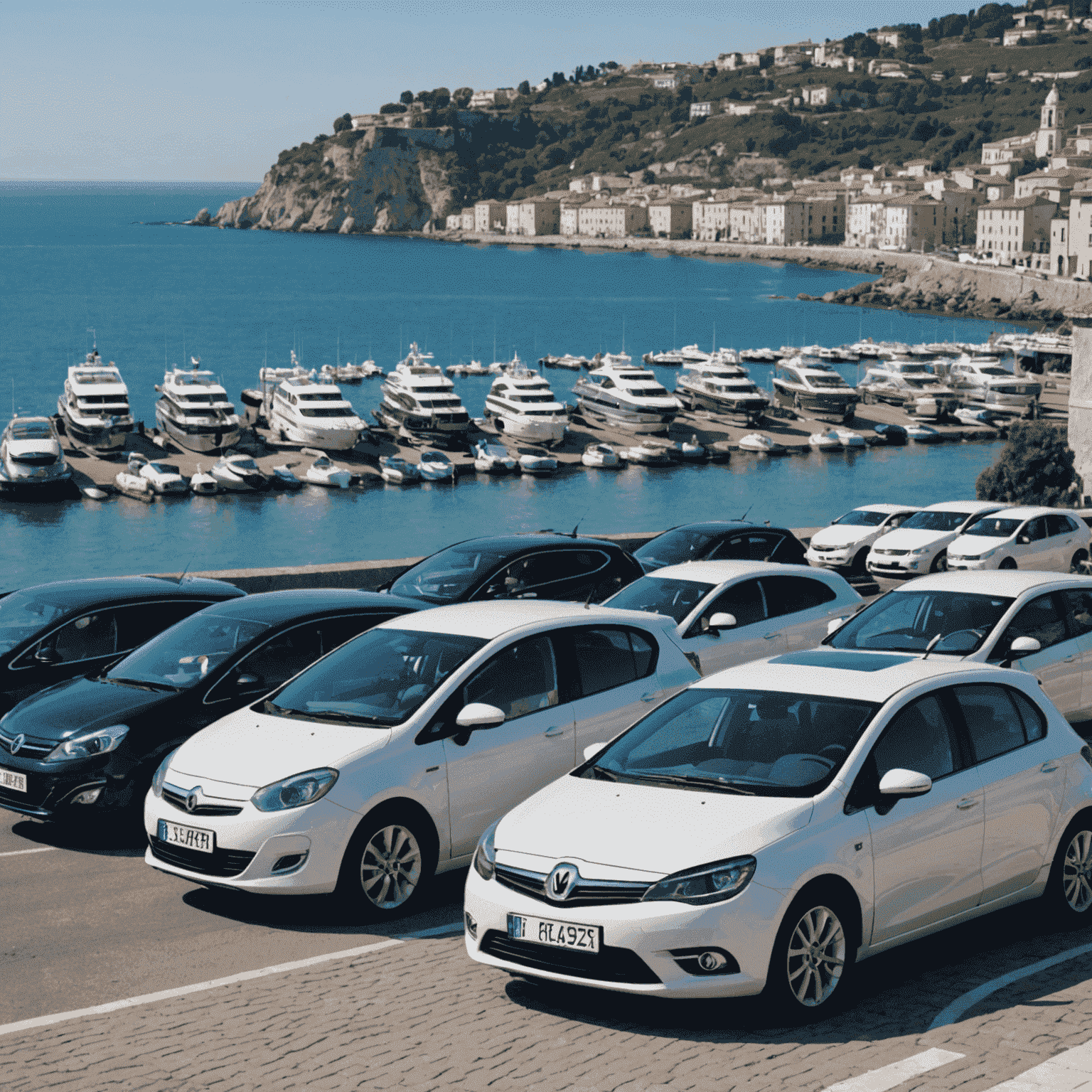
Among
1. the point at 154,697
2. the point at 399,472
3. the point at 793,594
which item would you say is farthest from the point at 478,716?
the point at 399,472

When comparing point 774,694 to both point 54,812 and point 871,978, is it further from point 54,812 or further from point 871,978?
point 54,812

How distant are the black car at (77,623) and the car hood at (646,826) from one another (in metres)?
4.93

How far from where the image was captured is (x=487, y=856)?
5812 millimetres

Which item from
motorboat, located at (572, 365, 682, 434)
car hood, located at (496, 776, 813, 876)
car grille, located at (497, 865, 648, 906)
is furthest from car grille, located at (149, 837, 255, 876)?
motorboat, located at (572, 365, 682, 434)

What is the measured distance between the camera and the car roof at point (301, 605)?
9031 millimetres

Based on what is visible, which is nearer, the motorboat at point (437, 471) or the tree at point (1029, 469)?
the tree at point (1029, 469)

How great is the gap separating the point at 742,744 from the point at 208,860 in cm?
255

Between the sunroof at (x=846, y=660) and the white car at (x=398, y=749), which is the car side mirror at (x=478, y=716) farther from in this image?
the sunroof at (x=846, y=660)

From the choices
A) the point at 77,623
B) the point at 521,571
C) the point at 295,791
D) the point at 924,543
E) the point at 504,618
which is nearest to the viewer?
the point at 295,791

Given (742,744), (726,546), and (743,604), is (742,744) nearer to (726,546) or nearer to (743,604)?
(743,604)

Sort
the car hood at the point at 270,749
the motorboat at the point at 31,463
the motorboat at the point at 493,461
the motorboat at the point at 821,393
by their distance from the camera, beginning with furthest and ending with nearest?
the motorboat at the point at 821,393 → the motorboat at the point at 493,461 → the motorboat at the point at 31,463 → the car hood at the point at 270,749

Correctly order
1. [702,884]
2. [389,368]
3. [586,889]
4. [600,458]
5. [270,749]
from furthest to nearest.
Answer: [389,368]
[600,458]
[270,749]
[586,889]
[702,884]

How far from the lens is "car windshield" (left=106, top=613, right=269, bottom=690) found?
28.2 feet

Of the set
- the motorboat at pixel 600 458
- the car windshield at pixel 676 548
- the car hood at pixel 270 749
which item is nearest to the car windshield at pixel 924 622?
the car windshield at pixel 676 548
